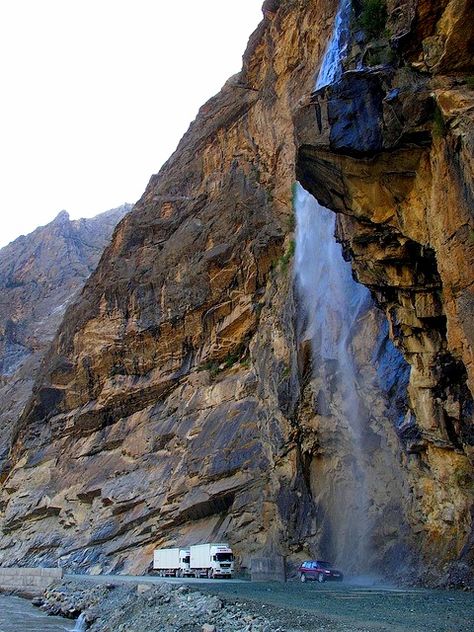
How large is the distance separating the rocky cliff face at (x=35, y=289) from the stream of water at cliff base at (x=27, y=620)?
33.7m

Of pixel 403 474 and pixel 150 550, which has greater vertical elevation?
pixel 403 474

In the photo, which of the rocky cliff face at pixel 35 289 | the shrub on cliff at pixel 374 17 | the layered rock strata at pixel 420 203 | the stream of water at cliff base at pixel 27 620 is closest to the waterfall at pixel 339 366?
the layered rock strata at pixel 420 203

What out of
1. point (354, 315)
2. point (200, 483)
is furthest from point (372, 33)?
point (200, 483)

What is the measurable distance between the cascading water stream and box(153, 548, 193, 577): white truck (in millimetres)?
7915

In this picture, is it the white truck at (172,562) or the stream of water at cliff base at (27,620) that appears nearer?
the stream of water at cliff base at (27,620)

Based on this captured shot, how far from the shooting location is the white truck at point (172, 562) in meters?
29.7

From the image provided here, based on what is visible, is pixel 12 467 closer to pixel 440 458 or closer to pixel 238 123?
pixel 238 123

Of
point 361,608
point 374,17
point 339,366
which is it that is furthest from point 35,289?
point 361,608

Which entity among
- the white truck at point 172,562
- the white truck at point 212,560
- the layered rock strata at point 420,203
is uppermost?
the layered rock strata at point 420,203

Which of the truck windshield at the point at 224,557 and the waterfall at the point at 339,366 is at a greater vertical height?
the waterfall at the point at 339,366

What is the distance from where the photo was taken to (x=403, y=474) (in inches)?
918

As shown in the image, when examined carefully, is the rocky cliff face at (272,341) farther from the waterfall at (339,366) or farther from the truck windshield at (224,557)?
the truck windshield at (224,557)

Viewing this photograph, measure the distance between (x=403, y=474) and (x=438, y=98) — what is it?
14503mm

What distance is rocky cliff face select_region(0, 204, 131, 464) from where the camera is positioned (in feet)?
242
